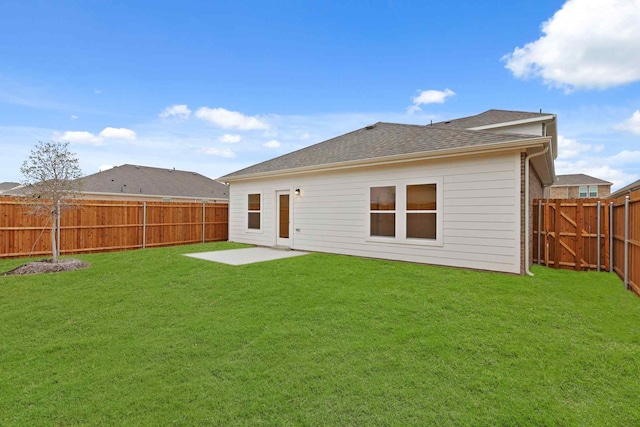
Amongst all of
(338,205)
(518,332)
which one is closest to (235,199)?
(338,205)

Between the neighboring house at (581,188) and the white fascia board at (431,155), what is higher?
the neighboring house at (581,188)

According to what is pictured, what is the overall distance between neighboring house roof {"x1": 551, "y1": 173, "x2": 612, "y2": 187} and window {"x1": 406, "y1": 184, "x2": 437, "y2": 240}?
2719 centimetres

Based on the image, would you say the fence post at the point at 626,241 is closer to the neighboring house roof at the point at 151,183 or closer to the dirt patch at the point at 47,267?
the dirt patch at the point at 47,267

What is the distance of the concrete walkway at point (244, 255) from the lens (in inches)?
336

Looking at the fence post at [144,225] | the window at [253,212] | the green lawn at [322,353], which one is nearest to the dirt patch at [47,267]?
the green lawn at [322,353]

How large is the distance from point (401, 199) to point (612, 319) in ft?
15.5

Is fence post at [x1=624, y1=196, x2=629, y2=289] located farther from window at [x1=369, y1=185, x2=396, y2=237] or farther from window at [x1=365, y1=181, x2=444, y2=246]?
window at [x1=369, y1=185, x2=396, y2=237]

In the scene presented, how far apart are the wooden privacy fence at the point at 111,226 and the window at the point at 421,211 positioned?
9577mm

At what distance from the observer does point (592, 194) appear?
27.9 metres

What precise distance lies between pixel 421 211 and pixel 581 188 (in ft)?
97.0

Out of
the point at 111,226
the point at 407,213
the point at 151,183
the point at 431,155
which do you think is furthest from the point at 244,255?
the point at 151,183

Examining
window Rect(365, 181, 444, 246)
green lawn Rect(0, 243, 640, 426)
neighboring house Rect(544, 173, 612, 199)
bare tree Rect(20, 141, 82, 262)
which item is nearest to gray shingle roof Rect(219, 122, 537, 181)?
window Rect(365, 181, 444, 246)

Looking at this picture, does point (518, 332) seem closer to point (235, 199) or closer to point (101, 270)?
point (101, 270)

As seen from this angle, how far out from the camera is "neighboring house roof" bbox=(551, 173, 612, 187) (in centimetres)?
2798
